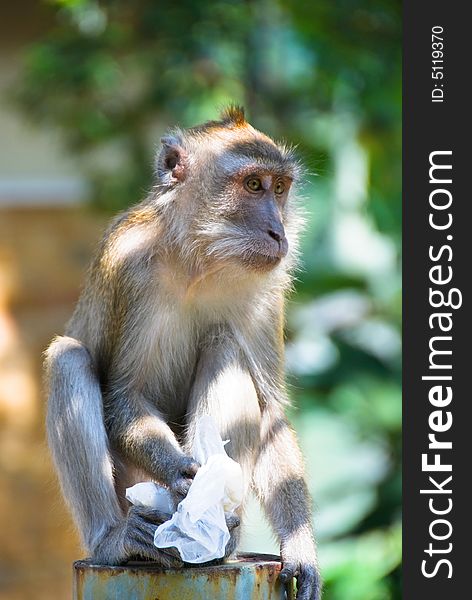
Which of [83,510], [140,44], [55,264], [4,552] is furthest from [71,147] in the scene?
[83,510]

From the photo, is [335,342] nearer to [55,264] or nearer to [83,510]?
[55,264]

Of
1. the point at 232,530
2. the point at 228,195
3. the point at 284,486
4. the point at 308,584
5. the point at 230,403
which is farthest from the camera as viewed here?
the point at 228,195

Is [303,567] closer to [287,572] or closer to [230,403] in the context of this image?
[287,572]

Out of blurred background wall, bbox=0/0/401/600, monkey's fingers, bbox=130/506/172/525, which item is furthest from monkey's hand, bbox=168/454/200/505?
blurred background wall, bbox=0/0/401/600

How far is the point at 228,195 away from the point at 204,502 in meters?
2.04

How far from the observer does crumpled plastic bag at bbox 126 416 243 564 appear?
5758 millimetres

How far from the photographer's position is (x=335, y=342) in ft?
47.5

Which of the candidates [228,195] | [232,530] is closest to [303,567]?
[232,530]

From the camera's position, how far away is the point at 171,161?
7.33 meters

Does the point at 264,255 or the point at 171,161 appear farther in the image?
the point at 171,161

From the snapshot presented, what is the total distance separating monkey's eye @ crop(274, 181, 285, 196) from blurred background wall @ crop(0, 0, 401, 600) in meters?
5.13

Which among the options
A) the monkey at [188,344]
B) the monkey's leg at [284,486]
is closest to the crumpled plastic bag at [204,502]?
the monkey at [188,344]

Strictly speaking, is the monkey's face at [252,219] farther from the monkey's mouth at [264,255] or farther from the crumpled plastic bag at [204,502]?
the crumpled plastic bag at [204,502]

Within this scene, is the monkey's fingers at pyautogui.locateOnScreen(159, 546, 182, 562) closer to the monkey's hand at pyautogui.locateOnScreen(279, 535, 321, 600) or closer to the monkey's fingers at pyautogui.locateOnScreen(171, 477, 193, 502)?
the monkey's fingers at pyautogui.locateOnScreen(171, 477, 193, 502)
